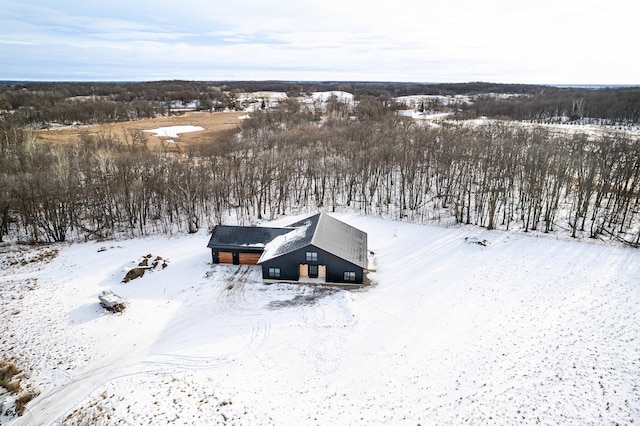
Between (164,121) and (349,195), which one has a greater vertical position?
(164,121)

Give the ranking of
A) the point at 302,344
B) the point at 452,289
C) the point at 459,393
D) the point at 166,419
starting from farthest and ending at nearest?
the point at 452,289
the point at 302,344
the point at 459,393
the point at 166,419

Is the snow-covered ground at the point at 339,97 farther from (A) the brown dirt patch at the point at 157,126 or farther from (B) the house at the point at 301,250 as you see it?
(B) the house at the point at 301,250

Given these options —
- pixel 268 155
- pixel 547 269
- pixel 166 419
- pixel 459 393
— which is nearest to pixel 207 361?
pixel 166 419

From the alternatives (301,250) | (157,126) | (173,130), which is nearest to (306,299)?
(301,250)

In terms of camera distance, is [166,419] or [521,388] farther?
[521,388]

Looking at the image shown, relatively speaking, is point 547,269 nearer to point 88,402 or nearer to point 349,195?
point 349,195

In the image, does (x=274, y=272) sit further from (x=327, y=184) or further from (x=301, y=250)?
(x=327, y=184)

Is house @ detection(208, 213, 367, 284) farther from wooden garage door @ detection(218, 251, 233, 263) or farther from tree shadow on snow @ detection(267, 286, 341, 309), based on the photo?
tree shadow on snow @ detection(267, 286, 341, 309)
